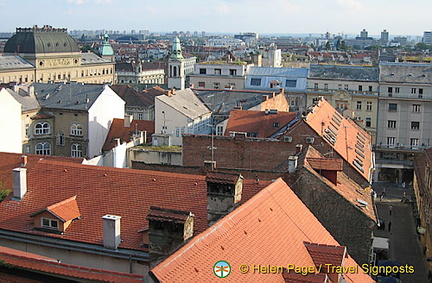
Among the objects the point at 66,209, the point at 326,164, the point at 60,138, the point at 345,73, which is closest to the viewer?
the point at 66,209

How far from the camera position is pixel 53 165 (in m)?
28.2

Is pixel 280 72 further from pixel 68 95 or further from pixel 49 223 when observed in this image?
pixel 49 223

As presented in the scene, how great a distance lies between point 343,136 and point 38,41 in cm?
9660

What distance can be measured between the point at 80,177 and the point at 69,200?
1.99 m

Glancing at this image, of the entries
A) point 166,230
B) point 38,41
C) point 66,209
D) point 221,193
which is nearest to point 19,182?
point 66,209

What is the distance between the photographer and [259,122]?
5038 centimetres

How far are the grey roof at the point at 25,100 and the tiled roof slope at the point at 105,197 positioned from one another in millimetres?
36235

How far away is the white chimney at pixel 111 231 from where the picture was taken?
22500 millimetres

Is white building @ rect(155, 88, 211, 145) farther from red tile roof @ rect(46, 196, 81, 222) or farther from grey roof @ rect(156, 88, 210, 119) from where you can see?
red tile roof @ rect(46, 196, 81, 222)

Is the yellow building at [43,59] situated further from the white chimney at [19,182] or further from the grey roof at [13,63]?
the white chimney at [19,182]

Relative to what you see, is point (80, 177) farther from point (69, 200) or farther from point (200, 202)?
point (200, 202)

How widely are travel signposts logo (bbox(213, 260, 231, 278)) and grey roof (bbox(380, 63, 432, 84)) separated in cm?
6237

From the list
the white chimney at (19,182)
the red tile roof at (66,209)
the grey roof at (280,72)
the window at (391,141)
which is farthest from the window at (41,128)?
the window at (391,141)

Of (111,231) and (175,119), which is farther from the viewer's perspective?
(175,119)
